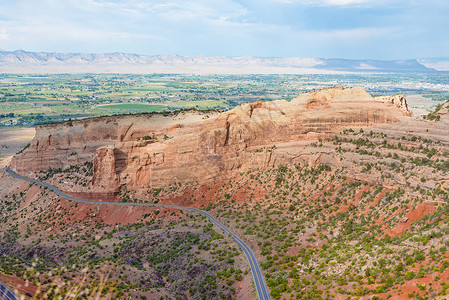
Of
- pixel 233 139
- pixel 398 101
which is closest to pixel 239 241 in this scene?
pixel 233 139

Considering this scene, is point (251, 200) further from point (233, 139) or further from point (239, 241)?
→ point (233, 139)

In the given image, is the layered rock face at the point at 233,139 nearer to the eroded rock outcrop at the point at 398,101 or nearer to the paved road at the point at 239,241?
the eroded rock outcrop at the point at 398,101

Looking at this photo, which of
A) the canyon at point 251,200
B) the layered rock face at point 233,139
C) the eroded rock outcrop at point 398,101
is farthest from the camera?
the layered rock face at point 233,139

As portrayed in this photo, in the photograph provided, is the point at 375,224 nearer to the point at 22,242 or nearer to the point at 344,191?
the point at 344,191

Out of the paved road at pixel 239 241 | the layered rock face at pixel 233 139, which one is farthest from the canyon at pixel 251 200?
the paved road at pixel 239 241

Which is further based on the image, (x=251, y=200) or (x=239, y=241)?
(x=251, y=200)

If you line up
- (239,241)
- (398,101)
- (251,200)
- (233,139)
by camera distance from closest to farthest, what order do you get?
(239,241) < (251,200) < (398,101) < (233,139)

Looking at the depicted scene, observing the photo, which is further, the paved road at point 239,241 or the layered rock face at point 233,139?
the layered rock face at point 233,139

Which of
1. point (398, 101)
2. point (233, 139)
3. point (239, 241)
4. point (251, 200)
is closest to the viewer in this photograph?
point (239, 241)

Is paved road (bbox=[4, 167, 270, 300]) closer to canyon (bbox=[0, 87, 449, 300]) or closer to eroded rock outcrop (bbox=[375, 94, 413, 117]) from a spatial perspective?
canyon (bbox=[0, 87, 449, 300])
